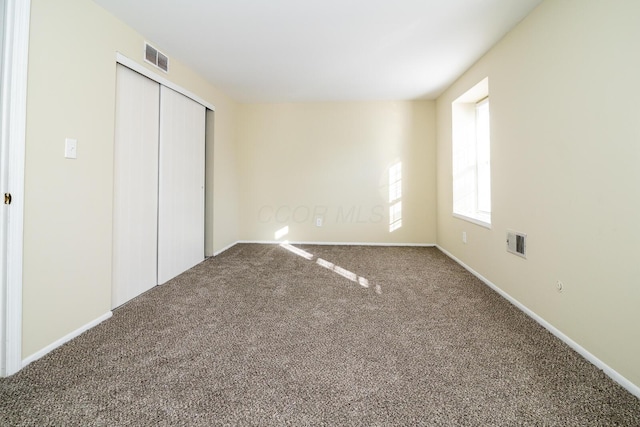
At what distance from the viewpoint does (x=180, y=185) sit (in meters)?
3.25

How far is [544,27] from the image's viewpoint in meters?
2.05

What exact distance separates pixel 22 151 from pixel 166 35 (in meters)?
1.69

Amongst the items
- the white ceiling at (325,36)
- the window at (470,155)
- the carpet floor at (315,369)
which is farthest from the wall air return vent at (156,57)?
the window at (470,155)

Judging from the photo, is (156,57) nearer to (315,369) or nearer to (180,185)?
(180,185)

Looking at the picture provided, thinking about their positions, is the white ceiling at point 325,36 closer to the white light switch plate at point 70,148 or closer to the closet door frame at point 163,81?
the closet door frame at point 163,81

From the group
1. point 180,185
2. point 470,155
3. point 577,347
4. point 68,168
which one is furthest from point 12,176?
point 470,155

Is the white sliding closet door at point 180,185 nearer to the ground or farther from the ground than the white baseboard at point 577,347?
farther from the ground

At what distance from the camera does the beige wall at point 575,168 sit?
1.44 meters

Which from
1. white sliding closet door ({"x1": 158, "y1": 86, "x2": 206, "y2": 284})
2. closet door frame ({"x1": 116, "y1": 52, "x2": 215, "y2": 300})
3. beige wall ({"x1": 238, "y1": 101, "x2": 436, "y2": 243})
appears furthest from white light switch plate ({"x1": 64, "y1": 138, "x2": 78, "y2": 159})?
beige wall ({"x1": 238, "y1": 101, "x2": 436, "y2": 243})

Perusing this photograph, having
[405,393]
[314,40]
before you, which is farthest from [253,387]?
[314,40]

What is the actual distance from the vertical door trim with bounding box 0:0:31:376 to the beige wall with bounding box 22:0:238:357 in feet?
0.18

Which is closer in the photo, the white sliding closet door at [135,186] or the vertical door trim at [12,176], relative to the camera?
the vertical door trim at [12,176]

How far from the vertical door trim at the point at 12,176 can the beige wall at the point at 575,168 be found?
3.21m

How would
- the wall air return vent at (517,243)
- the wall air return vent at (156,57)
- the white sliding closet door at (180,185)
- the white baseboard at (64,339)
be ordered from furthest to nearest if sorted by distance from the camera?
the white sliding closet door at (180,185)
the wall air return vent at (156,57)
the wall air return vent at (517,243)
the white baseboard at (64,339)
